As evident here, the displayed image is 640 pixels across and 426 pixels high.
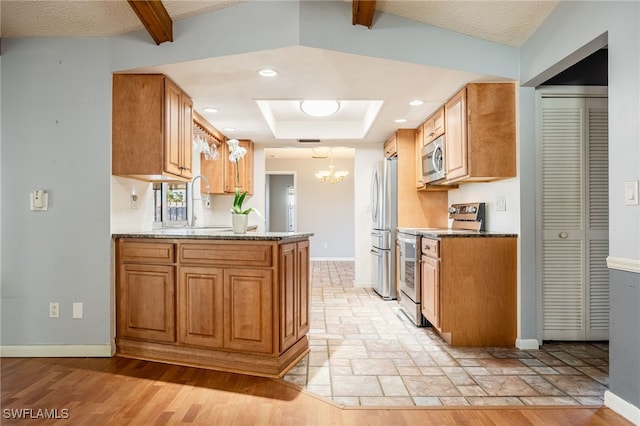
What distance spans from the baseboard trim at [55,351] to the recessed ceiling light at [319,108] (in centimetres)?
322

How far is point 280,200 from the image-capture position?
1042 cm

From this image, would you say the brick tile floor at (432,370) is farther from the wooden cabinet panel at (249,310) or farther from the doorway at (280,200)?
the doorway at (280,200)

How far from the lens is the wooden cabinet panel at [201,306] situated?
2654mm

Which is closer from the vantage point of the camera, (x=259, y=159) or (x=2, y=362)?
(x=2, y=362)

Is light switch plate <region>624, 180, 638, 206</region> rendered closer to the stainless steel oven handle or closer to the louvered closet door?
the louvered closet door

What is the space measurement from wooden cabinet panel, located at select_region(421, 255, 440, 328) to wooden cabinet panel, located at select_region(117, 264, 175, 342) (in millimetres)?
1999

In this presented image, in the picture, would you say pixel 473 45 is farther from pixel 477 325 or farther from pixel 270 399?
pixel 270 399

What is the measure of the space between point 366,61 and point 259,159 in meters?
3.42

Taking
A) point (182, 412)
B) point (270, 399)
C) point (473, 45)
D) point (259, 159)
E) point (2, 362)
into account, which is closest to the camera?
point (182, 412)

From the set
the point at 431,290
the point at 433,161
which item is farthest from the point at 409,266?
the point at 433,161

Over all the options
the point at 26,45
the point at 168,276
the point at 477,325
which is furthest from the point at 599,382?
the point at 26,45

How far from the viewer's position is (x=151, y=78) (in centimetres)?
298

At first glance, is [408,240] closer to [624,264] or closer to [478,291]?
[478,291]

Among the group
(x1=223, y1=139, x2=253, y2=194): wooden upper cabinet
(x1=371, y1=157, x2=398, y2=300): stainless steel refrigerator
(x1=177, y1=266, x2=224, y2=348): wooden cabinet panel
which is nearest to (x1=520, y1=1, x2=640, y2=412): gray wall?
(x1=177, y1=266, x2=224, y2=348): wooden cabinet panel
